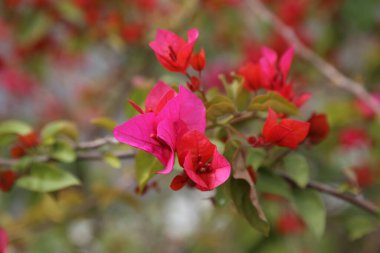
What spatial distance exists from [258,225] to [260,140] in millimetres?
92

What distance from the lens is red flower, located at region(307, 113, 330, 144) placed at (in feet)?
2.20

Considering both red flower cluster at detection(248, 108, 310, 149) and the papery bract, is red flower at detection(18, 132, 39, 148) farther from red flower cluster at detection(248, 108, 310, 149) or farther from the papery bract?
the papery bract

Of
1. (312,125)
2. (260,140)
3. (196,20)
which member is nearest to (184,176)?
(260,140)

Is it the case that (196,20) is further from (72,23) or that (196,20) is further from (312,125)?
(312,125)

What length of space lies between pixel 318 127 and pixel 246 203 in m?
0.15

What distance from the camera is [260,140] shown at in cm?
60

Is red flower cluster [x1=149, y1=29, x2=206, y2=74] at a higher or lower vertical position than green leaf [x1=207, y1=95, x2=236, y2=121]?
higher

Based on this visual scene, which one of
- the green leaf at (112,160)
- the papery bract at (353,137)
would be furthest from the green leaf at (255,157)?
the papery bract at (353,137)

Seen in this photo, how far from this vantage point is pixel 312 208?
0.70 m

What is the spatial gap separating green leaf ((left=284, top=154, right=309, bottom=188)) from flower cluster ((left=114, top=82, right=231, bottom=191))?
0.60 feet

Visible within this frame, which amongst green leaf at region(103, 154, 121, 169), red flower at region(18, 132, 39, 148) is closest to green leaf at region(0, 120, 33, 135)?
red flower at region(18, 132, 39, 148)

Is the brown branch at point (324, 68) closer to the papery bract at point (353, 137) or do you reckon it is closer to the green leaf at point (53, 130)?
the papery bract at point (353, 137)

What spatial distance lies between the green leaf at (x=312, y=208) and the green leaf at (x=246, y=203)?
0.42ft

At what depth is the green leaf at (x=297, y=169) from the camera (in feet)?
2.20
